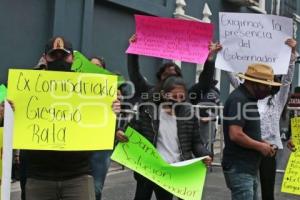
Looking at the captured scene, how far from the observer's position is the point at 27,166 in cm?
347

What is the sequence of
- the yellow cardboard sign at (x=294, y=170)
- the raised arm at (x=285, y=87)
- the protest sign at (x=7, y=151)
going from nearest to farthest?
the protest sign at (x=7, y=151) < the raised arm at (x=285, y=87) < the yellow cardboard sign at (x=294, y=170)

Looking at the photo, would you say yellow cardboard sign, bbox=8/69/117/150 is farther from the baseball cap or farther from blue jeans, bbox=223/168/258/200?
blue jeans, bbox=223/168/258/200

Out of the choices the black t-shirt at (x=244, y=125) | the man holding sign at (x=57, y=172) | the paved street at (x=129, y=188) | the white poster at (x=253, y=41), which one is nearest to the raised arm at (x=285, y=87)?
the white poster at (x=253, y=41)

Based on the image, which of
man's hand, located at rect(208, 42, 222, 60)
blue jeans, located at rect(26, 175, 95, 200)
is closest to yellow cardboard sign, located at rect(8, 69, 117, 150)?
blue jeans, located at rect(26, 175, 95, 200)

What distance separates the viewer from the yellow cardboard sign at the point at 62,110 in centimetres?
332

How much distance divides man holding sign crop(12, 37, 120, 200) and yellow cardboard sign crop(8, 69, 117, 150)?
8cm

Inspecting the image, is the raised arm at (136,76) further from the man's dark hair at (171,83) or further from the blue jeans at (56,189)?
the blue jeans at (56,189)

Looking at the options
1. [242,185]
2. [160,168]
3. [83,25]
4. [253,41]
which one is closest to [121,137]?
[160,168]

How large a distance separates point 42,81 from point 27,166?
53 centimetres

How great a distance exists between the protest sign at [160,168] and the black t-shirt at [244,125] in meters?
0.27

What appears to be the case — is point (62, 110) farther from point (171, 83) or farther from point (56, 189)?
point (171, 83)

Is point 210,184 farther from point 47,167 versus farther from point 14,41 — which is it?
point 47,167

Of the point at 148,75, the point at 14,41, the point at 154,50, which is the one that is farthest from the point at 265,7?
the point at 154,50

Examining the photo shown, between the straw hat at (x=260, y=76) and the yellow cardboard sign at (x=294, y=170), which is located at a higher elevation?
the straw hat at (x=260, y=76)
